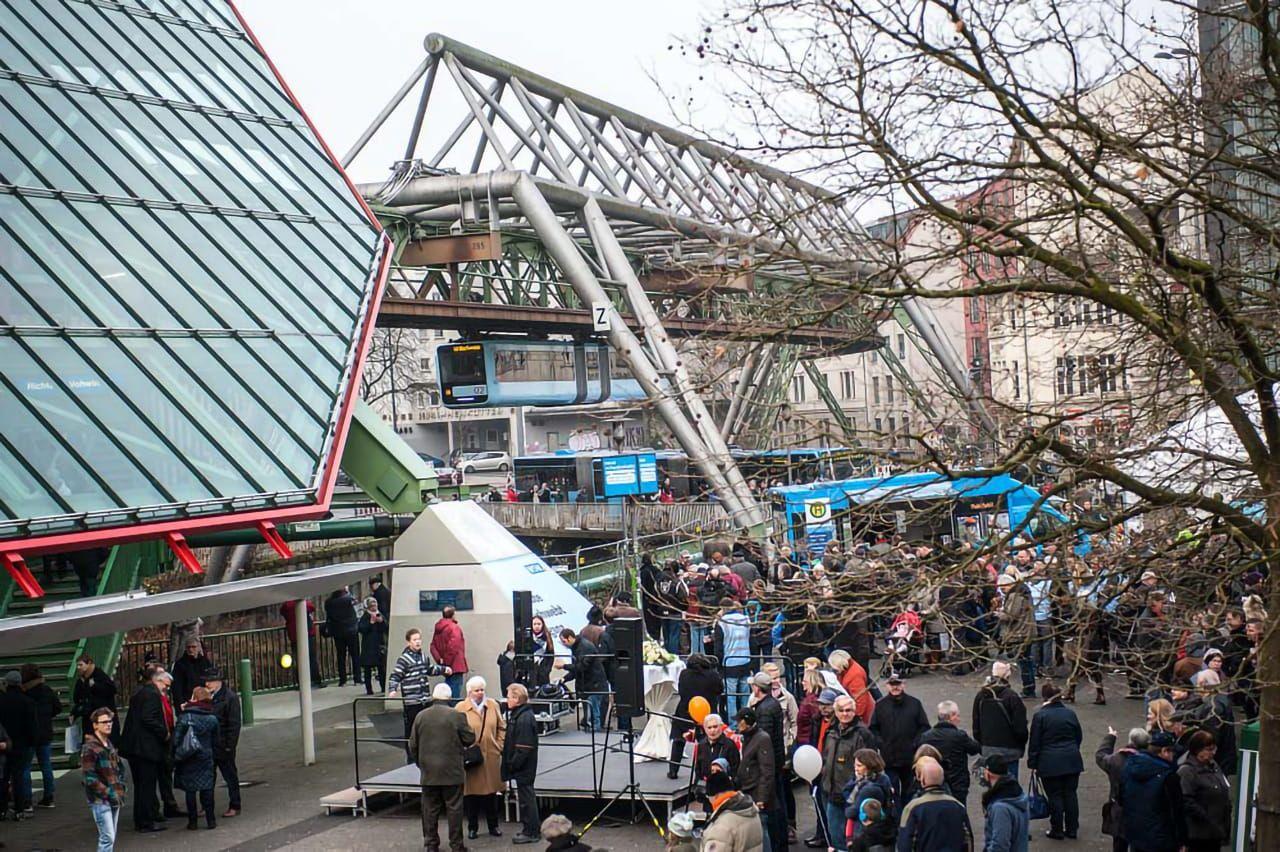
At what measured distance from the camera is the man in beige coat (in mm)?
12844

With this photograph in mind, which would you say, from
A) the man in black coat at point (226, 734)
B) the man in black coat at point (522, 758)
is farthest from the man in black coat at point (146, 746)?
the man in black coat at point (522, 758)

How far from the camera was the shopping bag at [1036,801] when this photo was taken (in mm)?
12531

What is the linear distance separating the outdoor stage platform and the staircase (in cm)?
484

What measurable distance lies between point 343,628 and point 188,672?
5978mm

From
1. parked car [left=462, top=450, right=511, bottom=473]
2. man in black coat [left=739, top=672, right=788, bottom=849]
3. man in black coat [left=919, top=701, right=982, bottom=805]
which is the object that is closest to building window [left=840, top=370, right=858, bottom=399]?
parked car [left=462, top=450, right=511, bottom=473]

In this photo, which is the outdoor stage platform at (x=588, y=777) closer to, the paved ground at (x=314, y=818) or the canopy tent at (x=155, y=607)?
the paved ground at (x=314, y=818)

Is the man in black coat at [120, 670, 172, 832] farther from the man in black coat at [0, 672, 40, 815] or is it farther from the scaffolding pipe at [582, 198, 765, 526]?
the scaffolding pipe at [582, 198, 765, 526]

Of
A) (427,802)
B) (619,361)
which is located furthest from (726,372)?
(619,361)

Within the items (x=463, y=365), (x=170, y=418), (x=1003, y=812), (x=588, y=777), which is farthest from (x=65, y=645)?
(x=463, y=365)

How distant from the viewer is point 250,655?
23.5m

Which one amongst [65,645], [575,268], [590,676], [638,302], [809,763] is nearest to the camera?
[809,763]

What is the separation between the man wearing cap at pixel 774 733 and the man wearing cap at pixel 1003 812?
195 centimetres

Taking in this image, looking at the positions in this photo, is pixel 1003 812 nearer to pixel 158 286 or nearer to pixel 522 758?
pixel 522 758

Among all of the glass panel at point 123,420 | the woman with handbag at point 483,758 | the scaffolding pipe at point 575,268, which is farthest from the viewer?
the scaffolding pipe at point 575,268
